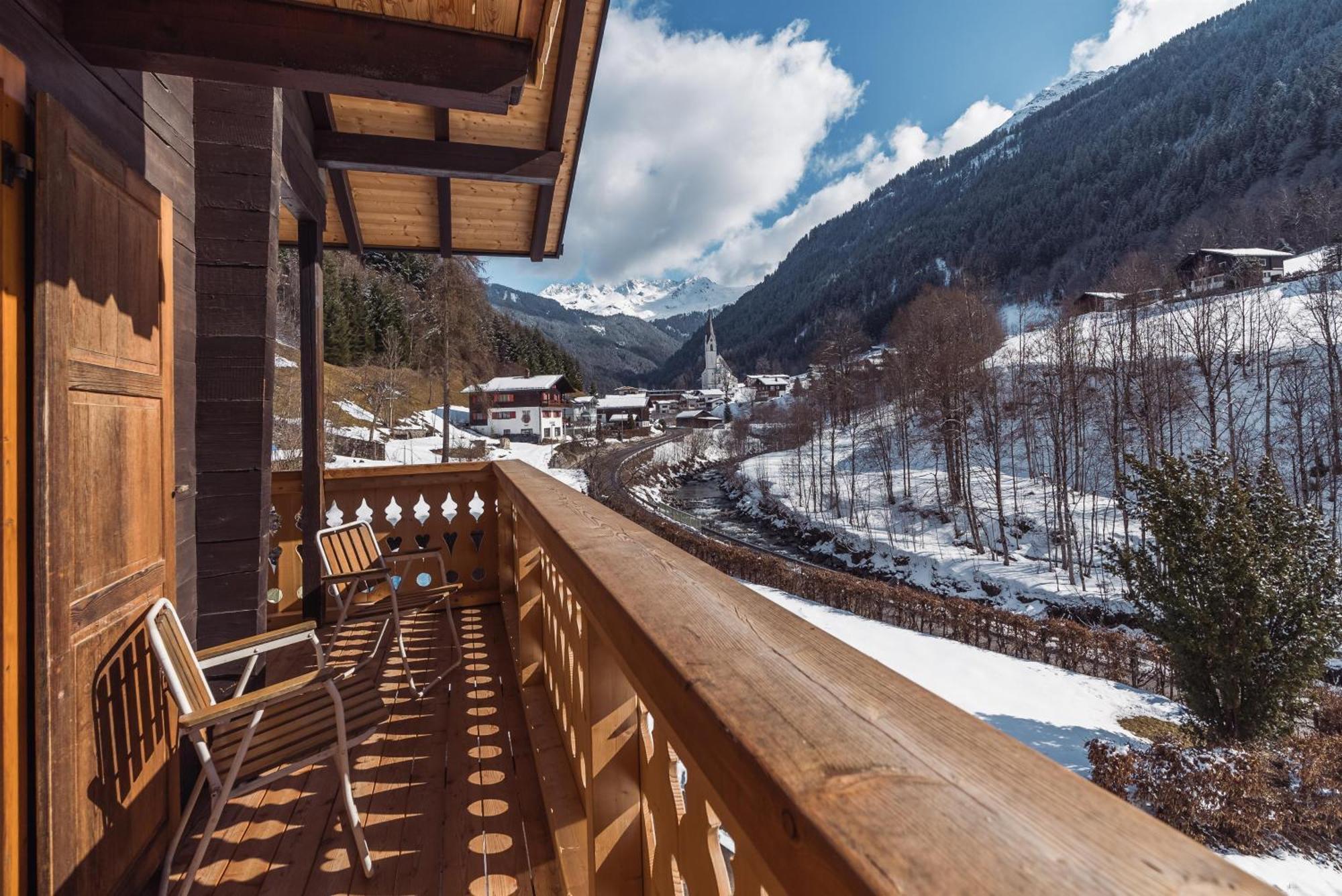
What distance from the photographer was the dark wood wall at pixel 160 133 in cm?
153

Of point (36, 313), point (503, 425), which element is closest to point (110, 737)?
point (36, 313)

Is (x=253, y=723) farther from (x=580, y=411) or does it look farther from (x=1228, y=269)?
(x=580, y=411)

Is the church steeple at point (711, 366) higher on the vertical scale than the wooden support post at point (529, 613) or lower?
higher

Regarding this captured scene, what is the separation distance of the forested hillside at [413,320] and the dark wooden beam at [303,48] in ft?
11.1

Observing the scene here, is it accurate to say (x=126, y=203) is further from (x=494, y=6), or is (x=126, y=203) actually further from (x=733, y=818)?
(x=733, y=818)

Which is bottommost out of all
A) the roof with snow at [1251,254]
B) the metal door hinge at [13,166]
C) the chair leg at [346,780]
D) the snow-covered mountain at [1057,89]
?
the chair leg at [346,780]

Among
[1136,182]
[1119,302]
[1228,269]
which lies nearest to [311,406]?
[1119,302]

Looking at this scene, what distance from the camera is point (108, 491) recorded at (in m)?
1.62

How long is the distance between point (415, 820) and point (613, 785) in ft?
3.50

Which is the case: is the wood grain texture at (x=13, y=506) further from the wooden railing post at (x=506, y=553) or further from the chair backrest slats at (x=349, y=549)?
the wooden railing post at (x=506, y=553)

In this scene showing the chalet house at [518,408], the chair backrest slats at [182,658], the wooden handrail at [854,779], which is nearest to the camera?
the wooden handrail at [854,779]

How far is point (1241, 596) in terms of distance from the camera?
8492mm

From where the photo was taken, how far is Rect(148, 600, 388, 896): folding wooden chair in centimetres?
154

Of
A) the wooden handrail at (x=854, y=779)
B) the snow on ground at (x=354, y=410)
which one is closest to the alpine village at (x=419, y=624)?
the wooden handrail at (x=854, y=779)
